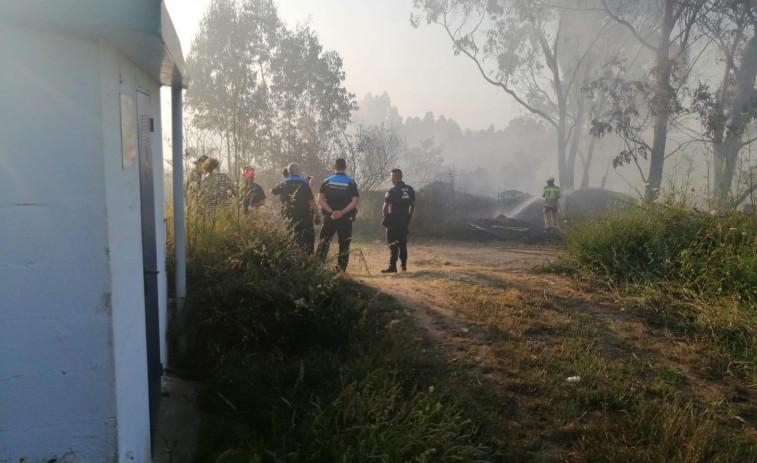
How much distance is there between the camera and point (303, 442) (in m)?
2.61

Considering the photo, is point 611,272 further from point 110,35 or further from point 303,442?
point 110,35

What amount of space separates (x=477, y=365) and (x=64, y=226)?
3079mm

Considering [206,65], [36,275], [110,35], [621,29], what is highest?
[621,29]

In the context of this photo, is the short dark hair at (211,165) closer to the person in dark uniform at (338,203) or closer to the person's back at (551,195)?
the person in dark uniform at (338,203)

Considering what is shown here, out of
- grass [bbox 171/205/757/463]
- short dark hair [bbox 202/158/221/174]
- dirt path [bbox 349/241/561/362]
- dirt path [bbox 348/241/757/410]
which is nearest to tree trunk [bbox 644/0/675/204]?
dirt path [bbox 349/241/561/362]

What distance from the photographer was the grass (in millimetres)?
2824

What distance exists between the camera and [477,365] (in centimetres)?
410

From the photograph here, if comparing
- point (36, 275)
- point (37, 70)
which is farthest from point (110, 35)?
point (36, 275)

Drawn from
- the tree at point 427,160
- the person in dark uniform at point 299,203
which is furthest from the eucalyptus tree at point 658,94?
the tree at point 427,160

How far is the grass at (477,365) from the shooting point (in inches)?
111

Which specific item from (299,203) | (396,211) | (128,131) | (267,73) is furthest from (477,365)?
(267,73)

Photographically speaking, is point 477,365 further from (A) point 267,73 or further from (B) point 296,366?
(A) point 267,73

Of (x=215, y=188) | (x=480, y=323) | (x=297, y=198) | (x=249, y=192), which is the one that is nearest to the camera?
(x=480, y=323)

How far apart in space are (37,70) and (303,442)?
1937 millimetres
